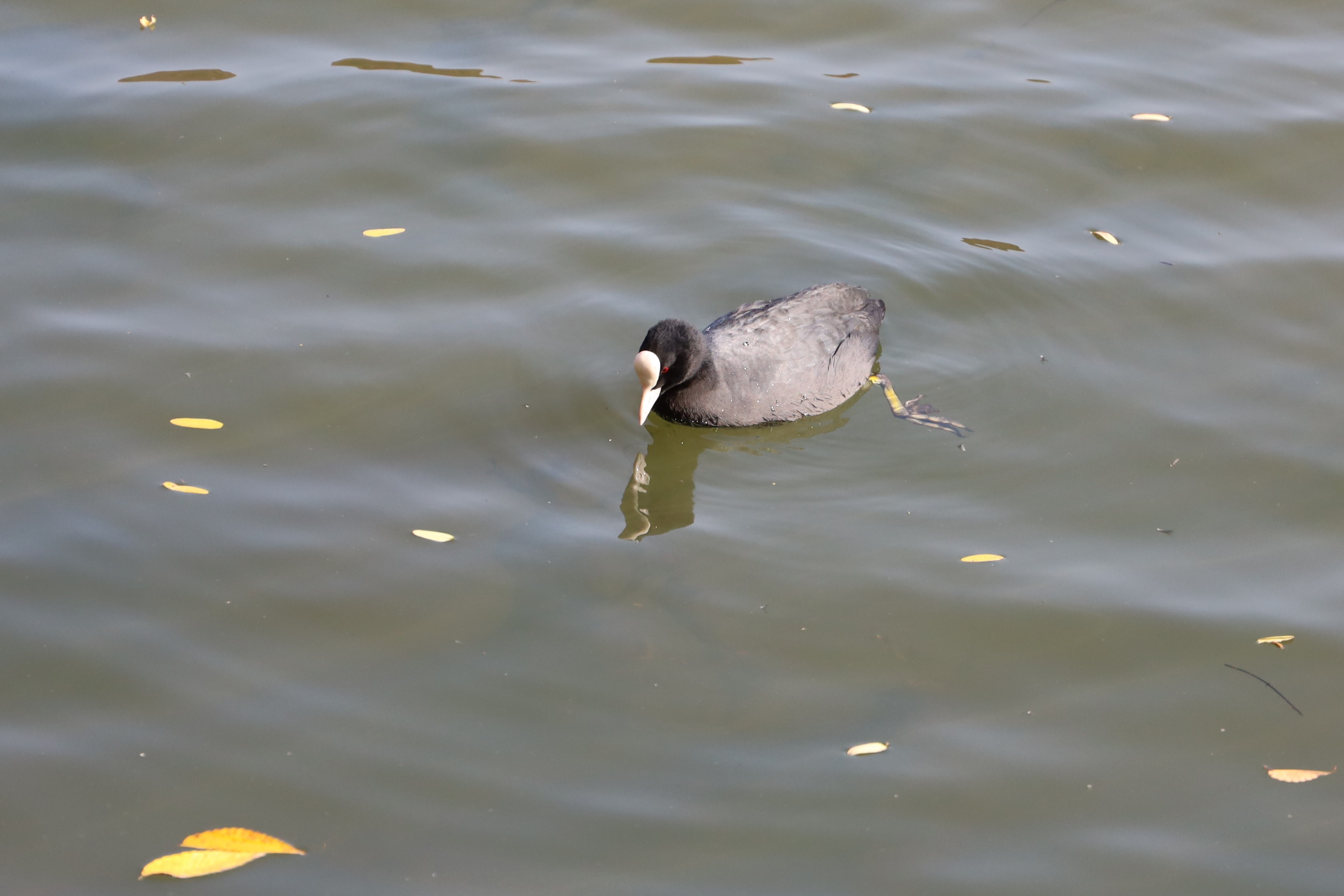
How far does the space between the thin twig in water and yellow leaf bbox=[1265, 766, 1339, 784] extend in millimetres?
267

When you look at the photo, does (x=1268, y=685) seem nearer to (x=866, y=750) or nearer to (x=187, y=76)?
(x=866, y=750)

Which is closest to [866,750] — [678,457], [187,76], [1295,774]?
[1295,774]

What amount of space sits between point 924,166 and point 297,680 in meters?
5.27

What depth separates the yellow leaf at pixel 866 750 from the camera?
4.32m

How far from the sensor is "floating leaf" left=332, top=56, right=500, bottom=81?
8.74 metres

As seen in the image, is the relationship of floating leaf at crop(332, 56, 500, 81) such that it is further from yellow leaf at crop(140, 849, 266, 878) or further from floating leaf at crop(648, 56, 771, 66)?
yellow leaf at crop(140, 849, 266, 878)

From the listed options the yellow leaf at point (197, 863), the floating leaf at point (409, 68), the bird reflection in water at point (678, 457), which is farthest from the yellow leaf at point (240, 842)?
the floating leaf at point (409, 68)

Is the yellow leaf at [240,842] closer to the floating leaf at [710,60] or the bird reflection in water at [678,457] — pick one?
the bird reflection in water at [678,457]

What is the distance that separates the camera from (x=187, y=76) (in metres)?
8.65

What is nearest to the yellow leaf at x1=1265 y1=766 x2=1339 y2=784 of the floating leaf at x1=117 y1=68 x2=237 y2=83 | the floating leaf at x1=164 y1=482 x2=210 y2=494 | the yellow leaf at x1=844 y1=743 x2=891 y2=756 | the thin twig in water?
the thin twig in water

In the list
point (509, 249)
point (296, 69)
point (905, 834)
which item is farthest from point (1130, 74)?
point (905, 834)

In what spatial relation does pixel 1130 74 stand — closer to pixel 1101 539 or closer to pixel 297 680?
pixel 1101 539

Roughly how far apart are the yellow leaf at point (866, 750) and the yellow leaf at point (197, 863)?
2002 millimetres

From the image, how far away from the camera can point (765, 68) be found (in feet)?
29.6
